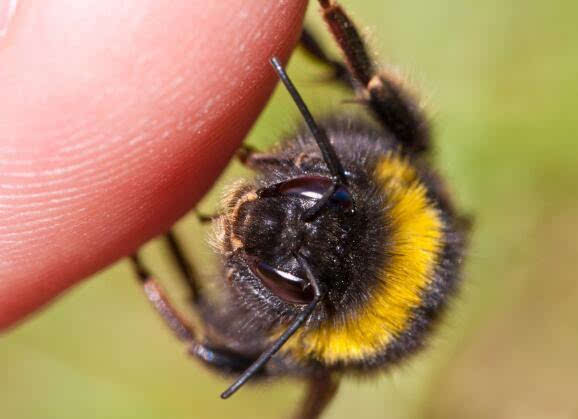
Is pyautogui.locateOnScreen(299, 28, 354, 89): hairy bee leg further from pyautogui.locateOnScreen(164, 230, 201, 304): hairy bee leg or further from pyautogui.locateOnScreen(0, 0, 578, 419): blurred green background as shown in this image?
pyautogui.locateOnScreen(0, 0, 578, 419): blurred green background

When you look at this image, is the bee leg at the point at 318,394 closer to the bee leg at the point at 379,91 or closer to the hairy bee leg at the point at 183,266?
the hairy bee leg at the point at 183,266

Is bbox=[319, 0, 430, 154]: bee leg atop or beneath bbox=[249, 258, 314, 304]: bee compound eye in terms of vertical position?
atop

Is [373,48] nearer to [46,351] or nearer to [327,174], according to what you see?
[327,174]

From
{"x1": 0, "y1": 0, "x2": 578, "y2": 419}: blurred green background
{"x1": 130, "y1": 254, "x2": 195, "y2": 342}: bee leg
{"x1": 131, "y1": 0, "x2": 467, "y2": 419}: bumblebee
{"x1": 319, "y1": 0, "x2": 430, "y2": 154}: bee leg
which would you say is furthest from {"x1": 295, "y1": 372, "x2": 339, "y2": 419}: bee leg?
{"x1": 0, "y1": 0, "x2": 578, "y2": 419}: blurred green background

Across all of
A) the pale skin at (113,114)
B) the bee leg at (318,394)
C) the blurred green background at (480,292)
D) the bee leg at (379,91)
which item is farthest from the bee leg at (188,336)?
the blurred green background at (480,292)

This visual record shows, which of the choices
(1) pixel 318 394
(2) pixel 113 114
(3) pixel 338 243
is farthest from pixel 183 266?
(3) pixel 338 243

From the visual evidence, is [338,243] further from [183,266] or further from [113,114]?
[183,266]

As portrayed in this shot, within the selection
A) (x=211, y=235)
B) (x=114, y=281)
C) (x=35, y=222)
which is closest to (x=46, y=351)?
(x=114, y=281)
